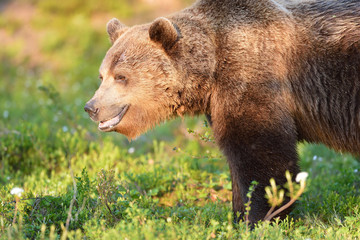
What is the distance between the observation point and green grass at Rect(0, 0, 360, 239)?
3.36 m

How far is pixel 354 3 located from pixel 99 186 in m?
2.80

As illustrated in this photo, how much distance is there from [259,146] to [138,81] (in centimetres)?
128

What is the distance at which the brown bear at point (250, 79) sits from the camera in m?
3.65

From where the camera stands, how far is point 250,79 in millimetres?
3730

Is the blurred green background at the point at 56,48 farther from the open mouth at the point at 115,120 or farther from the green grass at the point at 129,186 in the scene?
the open mouth at the point at 115,120

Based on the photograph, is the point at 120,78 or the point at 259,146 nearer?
the point at 259,146

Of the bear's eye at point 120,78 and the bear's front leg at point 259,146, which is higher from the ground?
the bear's eye at point 120,78

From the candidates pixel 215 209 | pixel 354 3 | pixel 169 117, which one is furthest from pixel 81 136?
pixel 354 3

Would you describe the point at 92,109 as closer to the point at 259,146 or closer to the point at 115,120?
the point at 115,120

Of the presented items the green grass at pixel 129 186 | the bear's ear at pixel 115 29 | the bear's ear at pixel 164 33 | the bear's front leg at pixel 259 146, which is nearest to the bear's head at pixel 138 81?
the bear's ear at pixel 164 33

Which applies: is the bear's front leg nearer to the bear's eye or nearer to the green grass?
the green grass

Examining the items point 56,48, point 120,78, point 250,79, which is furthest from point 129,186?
point 56,48

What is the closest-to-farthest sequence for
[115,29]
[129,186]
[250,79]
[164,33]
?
[250,79]
[164,33]
[115,29]
[129,186]

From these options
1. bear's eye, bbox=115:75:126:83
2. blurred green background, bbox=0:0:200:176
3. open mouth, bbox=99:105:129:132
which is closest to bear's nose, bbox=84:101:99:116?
open mouth, bbox=99:105:129:132
